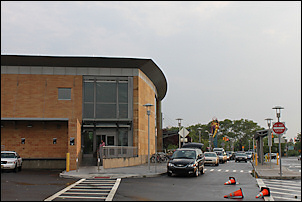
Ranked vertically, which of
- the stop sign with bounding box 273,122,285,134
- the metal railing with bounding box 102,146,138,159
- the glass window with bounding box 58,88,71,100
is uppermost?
the glass window with bounding box 58,88,71,100

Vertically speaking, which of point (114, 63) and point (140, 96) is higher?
point (114, 63)

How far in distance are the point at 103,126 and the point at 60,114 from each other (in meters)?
4.19

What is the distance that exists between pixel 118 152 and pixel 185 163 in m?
9.06

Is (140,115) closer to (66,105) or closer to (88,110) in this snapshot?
(88,110)

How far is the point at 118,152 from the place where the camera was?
28500 millimetres

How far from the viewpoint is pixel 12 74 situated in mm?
32688

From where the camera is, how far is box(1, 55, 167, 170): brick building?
31906 millimetres

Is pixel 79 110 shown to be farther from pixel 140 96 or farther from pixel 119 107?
Answer: pixel 140 96

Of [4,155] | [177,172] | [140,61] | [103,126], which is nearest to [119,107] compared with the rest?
[103,126]

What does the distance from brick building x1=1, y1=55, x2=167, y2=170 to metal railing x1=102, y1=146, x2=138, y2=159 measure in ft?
0.92

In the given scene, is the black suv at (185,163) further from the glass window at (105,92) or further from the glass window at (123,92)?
the glass window at (105,92)

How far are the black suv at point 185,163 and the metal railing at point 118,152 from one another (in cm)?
569

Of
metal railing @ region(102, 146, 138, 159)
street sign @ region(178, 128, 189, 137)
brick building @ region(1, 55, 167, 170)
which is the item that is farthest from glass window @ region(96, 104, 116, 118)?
street sign @ region(178, 128, 189, 137)

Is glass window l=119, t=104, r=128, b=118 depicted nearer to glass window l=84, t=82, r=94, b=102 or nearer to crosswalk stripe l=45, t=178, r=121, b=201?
glass window l=84, t=82, r=94, b=102
